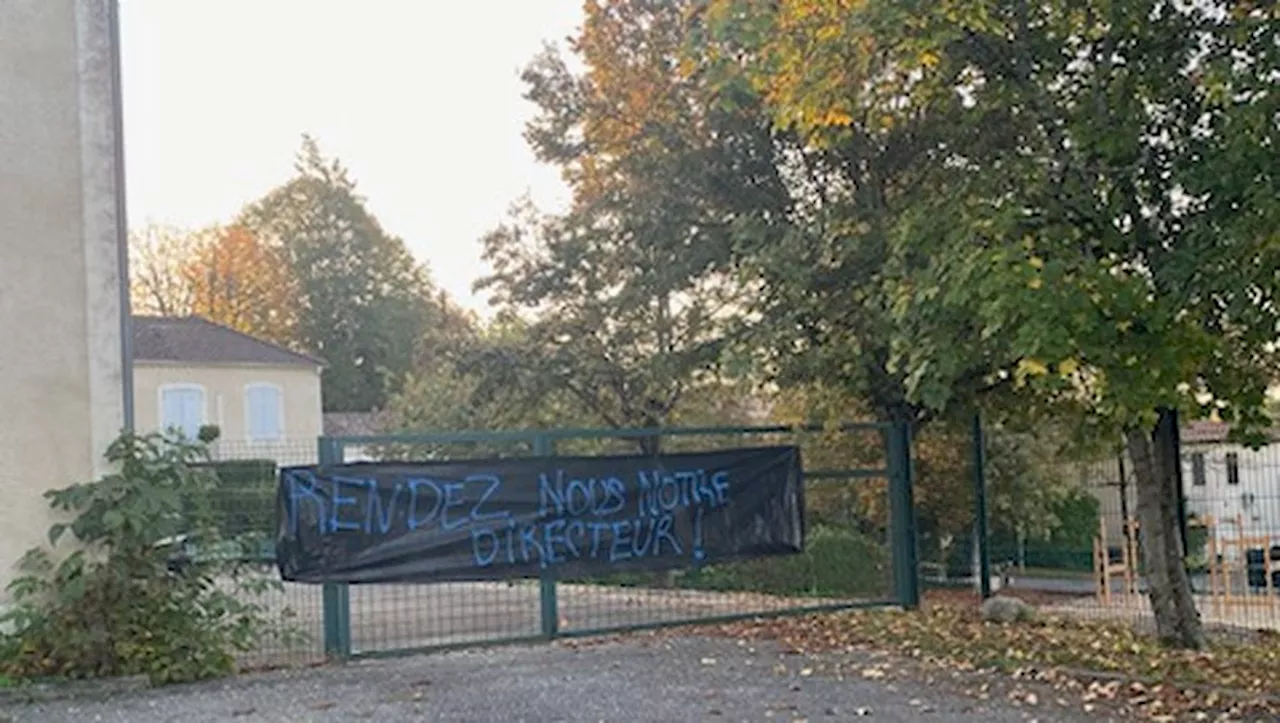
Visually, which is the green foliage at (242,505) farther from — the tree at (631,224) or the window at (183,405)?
the window at (183,405)

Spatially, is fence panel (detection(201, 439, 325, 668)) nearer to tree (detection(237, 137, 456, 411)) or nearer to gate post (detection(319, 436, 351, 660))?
gate post (detection(319, 436, 351, 660))

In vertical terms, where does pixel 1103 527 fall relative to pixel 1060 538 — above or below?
above

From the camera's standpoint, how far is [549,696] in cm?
770

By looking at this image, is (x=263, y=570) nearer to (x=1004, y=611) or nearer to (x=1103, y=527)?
(x=1004, y=611)

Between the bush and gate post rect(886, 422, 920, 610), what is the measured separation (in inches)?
236

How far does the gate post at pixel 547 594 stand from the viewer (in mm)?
9875

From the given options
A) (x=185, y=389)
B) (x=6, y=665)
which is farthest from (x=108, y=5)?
(x=185, y=389)

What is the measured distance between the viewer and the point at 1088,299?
7.92m

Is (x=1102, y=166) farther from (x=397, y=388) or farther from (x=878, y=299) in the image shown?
(x=397, y=388)

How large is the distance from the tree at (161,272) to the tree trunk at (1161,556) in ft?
143

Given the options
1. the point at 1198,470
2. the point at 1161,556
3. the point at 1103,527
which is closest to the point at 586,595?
the point at 1161,556

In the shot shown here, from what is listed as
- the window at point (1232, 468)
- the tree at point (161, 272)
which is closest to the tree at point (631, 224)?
the window at point (1232, 468)

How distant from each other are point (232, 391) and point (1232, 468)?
27446 mm

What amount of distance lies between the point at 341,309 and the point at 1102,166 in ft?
156
